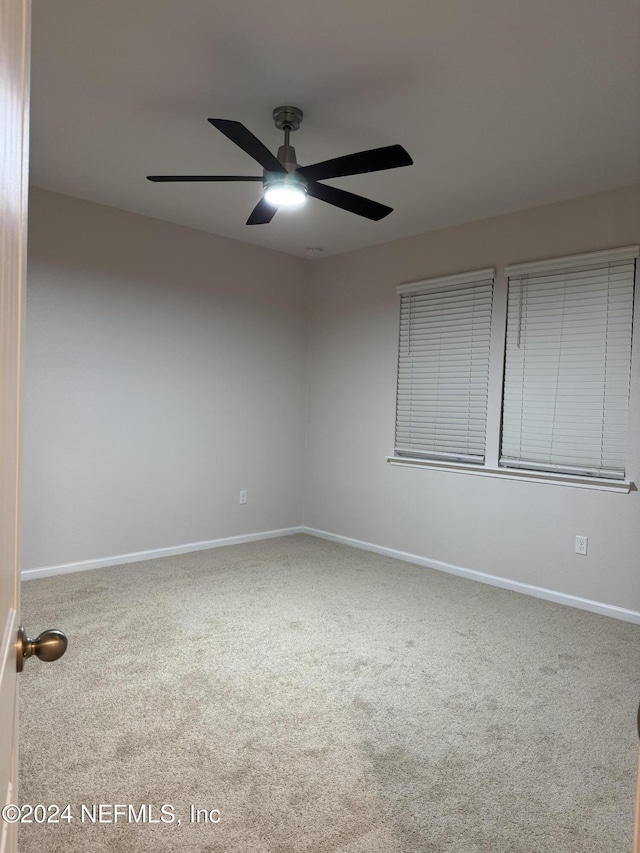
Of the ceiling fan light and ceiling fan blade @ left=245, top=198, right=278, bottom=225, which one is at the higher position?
ceiling fan blade @ left=245, top=198, right=278, bottom=225

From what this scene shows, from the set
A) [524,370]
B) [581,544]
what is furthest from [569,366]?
[581,544]

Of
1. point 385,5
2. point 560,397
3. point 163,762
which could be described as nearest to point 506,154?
point 385,5

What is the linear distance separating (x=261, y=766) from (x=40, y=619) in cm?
179

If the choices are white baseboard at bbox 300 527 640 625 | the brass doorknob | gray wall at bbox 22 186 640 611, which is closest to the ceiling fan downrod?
gray wall at bbox 22 186 640 611

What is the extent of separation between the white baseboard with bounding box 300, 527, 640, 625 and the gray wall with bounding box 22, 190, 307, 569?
36.8 inches

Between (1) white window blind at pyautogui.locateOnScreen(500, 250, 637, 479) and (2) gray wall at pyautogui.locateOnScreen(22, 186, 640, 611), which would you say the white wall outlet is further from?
(1) white window blind at pyautogui.locateOnScreen(500, 250, 637, 479)

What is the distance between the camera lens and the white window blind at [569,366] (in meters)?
3.55

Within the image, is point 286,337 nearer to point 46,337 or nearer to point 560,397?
point 46,337

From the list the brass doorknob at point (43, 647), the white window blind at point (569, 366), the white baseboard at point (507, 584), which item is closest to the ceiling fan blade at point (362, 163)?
the white window blind at point (569, 366)

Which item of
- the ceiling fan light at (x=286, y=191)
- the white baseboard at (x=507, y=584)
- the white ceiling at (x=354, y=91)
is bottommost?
the white baseboard at (x=507, y=584)

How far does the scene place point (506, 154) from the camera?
3105 mm

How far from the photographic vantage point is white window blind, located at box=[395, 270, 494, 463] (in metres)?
4.23

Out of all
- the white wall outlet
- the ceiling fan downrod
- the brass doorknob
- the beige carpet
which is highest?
the ceiling fan downrod

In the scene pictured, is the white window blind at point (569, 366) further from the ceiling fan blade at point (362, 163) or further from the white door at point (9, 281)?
the white door at point (9, 281)
